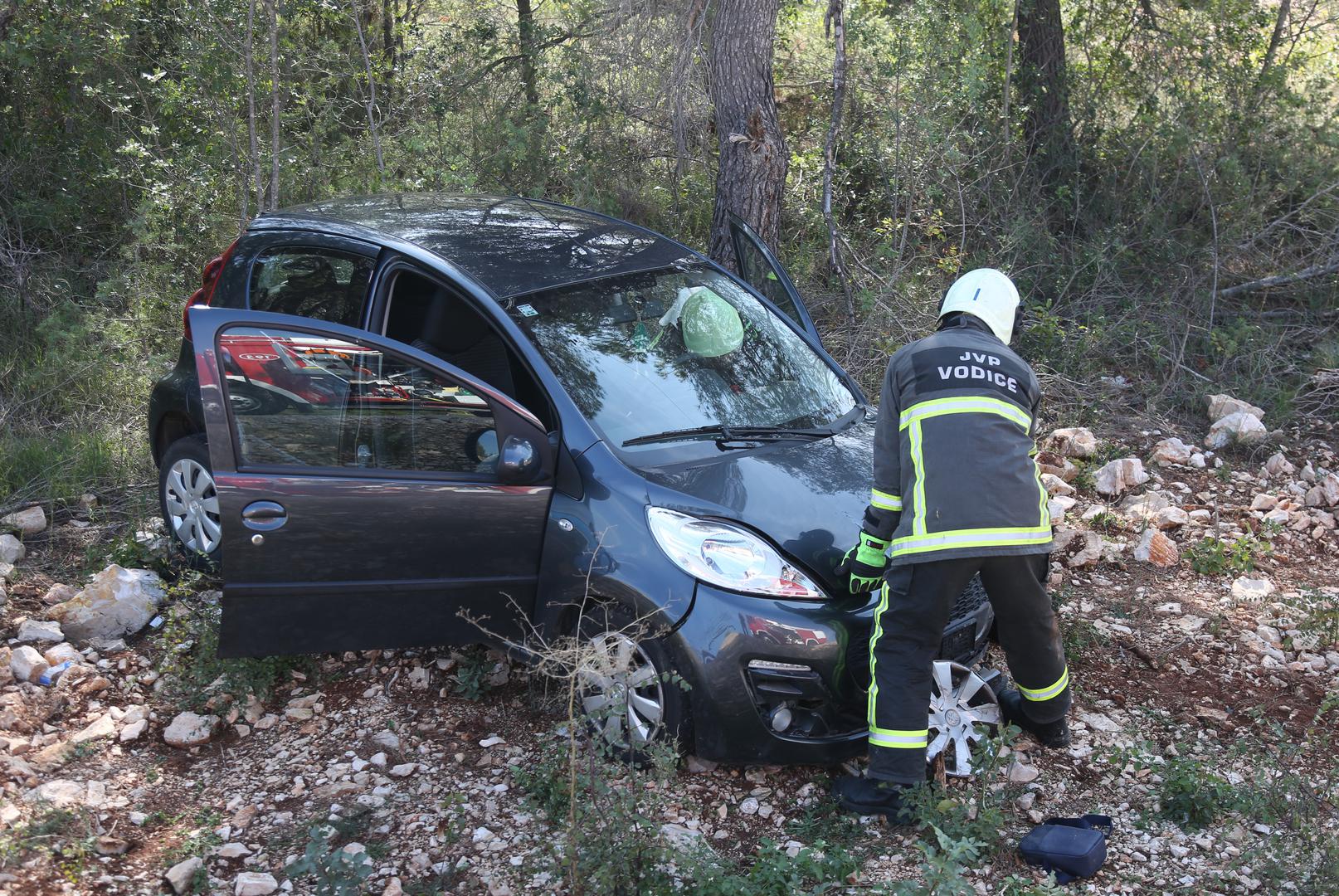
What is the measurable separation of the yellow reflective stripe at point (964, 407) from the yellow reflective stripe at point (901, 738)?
0.97 metres

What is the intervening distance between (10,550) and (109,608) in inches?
37.9

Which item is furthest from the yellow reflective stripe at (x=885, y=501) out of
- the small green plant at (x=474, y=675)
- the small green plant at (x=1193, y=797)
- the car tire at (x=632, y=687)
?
the small green plant at (x=474, y=675)

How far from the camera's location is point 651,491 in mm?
3555

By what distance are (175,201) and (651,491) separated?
255 inches

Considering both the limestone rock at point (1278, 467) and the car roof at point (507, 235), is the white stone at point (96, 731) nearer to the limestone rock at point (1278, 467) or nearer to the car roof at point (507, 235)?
the car roof at point (507, 235)

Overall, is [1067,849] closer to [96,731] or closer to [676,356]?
[676,356]

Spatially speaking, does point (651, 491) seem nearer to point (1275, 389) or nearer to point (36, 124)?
point (1275, 389)

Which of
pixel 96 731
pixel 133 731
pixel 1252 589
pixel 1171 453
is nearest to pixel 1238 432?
pixel 1171 453

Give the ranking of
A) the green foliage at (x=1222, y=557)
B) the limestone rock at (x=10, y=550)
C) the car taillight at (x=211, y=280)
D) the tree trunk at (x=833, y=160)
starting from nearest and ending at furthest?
the car taillight at (x=211, y=280)
the limestone rock at (x=10, y=550)
the green foliage at (x=1222, y=557)
the tree trunk at (x=833, y=160)

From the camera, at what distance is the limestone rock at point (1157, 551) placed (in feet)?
18.0

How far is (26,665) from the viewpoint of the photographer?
4148 millimetres

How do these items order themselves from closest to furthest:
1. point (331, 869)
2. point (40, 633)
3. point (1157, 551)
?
point (331, 869), point (40, 633), point (1157, 551)

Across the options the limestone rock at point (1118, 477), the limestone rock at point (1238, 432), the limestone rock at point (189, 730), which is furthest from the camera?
the limestone rock at point (1238, 432)

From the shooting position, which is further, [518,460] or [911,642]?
[518,460]
